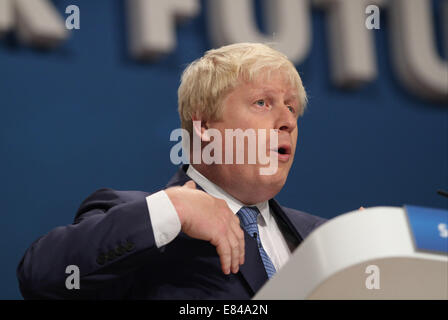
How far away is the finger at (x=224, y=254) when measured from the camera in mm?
1100

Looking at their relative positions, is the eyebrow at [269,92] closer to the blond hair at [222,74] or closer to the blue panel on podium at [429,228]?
the blond hair at [222,74]

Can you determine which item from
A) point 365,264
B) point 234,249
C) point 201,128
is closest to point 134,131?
point 201,128

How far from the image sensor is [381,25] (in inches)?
123

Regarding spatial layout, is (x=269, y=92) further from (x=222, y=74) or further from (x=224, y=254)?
(x=224, y=254)

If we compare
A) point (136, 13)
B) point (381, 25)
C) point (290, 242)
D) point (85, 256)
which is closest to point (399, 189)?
point (381, 25)

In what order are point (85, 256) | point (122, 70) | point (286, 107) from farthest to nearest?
point (122, 70)
point (286, 107)
point (85, 256)

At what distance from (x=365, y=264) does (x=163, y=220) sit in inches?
16.3

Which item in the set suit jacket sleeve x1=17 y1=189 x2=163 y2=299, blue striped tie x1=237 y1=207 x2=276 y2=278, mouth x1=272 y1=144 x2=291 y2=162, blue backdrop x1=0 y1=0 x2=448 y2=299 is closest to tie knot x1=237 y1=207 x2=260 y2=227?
blue striped tie x1=237 y1=207 x2=276 y2=278

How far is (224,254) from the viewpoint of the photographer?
1.11m

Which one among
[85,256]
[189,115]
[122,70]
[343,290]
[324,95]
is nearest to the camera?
[343,290]

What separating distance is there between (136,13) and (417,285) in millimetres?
2007

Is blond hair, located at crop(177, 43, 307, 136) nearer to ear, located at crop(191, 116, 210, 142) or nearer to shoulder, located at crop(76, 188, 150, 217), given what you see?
ear, located at crop(191, 116, 210, 142)
